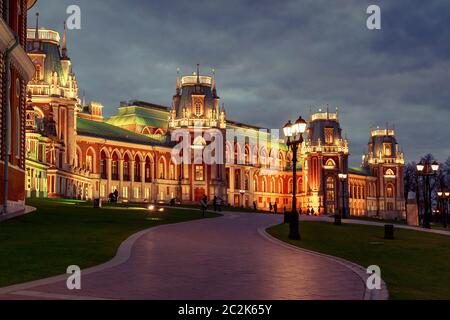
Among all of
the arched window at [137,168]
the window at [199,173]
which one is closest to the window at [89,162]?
the arched window at [137,168]

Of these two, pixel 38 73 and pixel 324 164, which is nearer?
pixel 38 73

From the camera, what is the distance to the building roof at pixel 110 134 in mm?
98887

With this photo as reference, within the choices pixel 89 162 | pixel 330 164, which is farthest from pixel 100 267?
pixel 330 164

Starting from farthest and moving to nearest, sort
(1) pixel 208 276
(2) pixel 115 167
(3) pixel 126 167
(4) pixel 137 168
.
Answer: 1. (4) pixel 137 168
2. (3) pixel 126 167
3. (2) pixel 115 167
4. (1) pixel 208 276

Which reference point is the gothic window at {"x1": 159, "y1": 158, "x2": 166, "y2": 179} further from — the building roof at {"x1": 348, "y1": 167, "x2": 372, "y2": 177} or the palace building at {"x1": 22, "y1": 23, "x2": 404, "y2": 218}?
the building roof at {"x1": 348, "y1": 167, "x2": 372, "y2": 177}

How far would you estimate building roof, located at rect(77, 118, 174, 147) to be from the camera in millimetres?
98887

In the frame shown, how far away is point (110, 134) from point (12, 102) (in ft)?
232

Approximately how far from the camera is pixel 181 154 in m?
112

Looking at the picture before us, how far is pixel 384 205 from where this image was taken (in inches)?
6147

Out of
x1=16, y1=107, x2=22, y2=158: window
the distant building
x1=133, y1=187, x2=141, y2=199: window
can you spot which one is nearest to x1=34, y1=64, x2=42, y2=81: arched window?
x1=133, y1=187, x2=141, y2=199: window

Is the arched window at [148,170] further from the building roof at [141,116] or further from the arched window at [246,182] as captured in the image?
the arched window at [246,182]

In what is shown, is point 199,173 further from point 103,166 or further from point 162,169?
point 103,166

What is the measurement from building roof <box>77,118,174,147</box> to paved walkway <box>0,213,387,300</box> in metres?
77.0

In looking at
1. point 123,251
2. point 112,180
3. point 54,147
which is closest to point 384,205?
point 112,180
